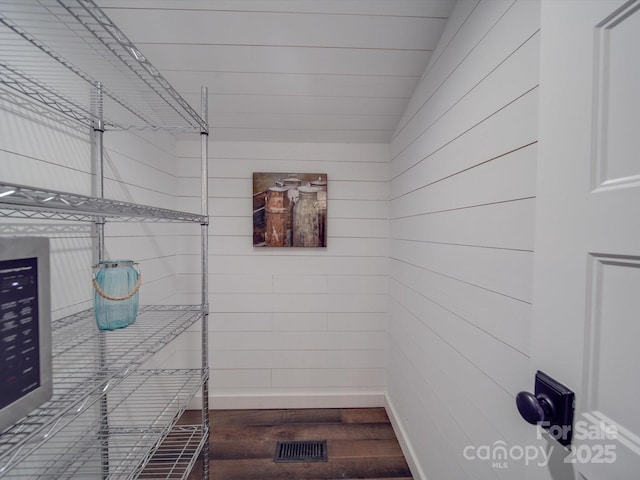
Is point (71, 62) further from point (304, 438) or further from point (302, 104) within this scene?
point (304, 438)

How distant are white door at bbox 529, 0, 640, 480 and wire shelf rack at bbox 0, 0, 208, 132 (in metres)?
1.09

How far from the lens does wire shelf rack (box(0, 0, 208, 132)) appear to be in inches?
36.6

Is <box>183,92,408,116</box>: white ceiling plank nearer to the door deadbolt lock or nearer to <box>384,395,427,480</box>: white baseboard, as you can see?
the door deadbolt lock

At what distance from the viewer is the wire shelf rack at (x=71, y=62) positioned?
930 mm

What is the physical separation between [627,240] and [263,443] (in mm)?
2064

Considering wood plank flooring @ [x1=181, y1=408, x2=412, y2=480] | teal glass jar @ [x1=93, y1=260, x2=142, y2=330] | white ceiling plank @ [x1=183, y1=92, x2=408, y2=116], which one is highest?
white ceiling plank @ [x1=183, y1=92, x2=408, y2=116]

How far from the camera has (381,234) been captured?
2219 millimetres

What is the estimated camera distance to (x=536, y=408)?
558 mm

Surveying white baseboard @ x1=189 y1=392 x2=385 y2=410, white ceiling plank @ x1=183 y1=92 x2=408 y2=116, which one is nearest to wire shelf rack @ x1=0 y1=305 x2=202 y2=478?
white baseboard @ x1=189 y1=392 x2=385 y2=410

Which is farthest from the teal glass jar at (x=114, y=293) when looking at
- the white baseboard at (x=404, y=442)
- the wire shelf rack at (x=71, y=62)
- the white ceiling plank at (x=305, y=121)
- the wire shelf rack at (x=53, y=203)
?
the white baseboard at (x=404, y=442)

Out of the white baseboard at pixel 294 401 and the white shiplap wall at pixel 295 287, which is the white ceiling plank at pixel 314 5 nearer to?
the white shiplap wall at pixel 295 287

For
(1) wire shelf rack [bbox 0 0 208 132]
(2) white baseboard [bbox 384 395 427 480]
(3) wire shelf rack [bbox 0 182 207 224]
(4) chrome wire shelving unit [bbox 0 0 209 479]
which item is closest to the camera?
(3) wire shelf rack [bbox 0 182 207 224]

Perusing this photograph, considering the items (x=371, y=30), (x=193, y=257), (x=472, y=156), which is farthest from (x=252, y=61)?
(x=193, y=257)

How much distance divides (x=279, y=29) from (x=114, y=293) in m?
1.30
